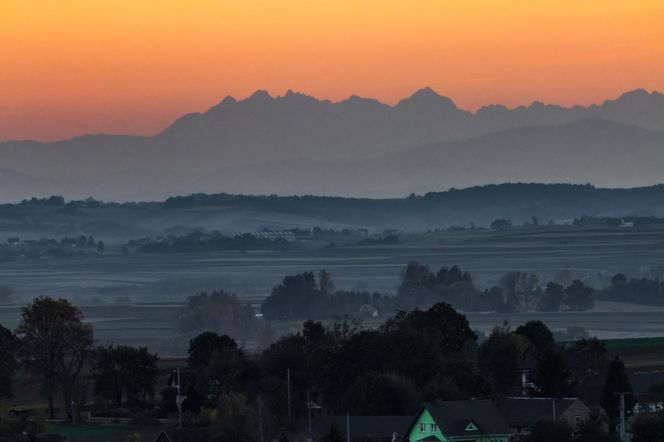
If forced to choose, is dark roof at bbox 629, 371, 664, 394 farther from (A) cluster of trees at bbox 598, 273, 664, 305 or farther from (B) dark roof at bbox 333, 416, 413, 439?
(A) cluster of trees at bbox 598, 273, 664, 305

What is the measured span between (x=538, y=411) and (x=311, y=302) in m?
113

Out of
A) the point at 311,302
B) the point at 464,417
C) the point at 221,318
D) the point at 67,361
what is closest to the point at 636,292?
the point at 311,302

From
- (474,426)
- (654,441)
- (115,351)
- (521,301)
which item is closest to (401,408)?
(474,426)

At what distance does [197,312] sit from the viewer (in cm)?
16788

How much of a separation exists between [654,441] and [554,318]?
9801cm

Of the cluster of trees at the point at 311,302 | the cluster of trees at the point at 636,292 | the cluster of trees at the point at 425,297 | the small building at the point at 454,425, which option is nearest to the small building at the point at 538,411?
the small building at the point at 454,425

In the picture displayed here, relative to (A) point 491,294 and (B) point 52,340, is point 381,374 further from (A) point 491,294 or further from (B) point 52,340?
(A) point 491,294

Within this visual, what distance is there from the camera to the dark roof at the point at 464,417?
71625mm

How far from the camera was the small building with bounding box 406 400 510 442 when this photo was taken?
7144 centimetres

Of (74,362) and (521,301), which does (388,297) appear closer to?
(521,301)

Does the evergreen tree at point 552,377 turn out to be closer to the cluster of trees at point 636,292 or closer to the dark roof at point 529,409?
the dark roof at point 529,409

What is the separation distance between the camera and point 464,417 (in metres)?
72.4

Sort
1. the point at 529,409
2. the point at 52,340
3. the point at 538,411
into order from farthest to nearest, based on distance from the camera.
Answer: the point at 52,340
the point at 529,409
the point at 538,411

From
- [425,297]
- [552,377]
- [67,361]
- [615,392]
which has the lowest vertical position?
[615,392]
